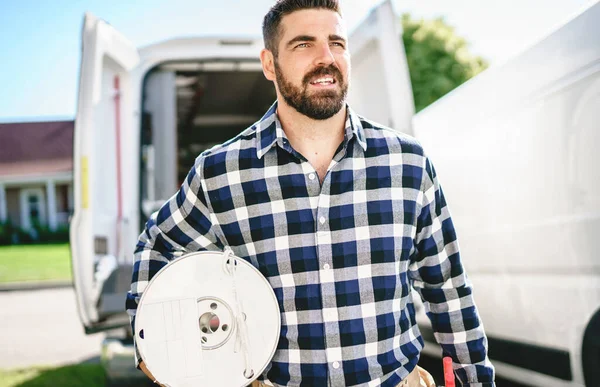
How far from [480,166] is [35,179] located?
29968 millimetres

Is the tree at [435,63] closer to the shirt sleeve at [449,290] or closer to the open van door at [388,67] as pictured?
the open van door at [388,67]

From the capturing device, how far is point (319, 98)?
159 centimetres

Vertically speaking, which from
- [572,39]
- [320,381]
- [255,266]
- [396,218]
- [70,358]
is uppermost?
[572,39]

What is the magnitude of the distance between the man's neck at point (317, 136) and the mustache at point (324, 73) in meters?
0.10

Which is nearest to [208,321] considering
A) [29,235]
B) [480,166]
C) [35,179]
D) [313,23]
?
[313,23]

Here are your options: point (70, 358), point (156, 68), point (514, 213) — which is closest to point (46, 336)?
point (70, 358)

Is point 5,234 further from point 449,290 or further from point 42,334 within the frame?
point 449,290

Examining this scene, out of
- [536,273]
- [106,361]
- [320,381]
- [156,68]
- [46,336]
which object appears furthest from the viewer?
[46,336]

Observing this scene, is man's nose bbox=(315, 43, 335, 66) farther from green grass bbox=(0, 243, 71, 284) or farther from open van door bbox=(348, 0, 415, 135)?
green grass bbox=(0, 243, 71, 284)

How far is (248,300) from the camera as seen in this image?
153 cm

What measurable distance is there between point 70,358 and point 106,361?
2387 millimetres

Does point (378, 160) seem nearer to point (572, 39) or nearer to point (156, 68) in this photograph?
point (572, 39)

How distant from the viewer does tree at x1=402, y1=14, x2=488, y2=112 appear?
21141mm

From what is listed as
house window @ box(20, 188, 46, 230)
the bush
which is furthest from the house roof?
the bush
